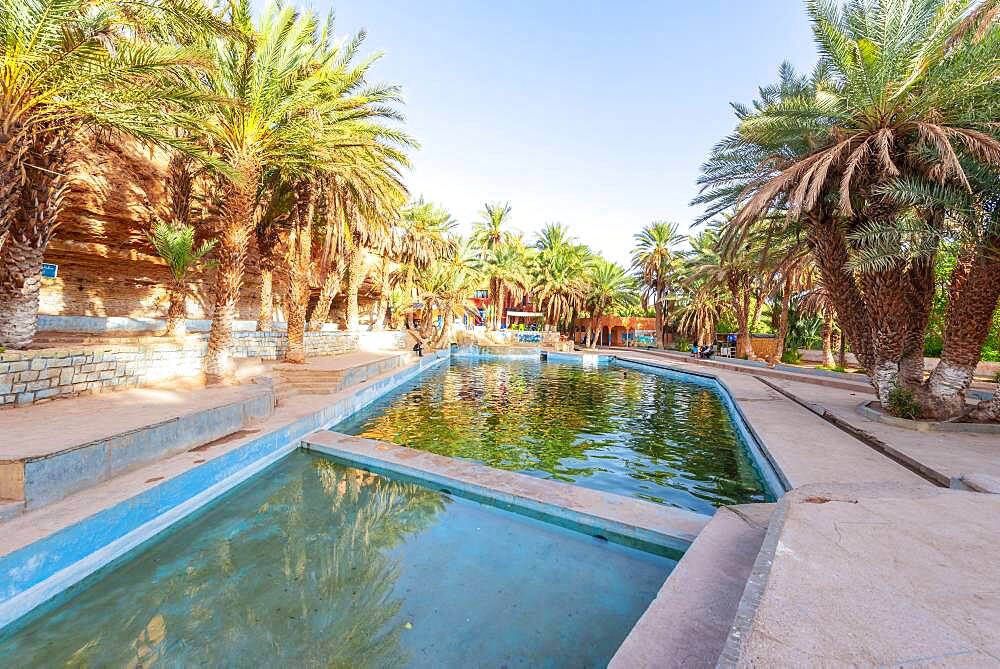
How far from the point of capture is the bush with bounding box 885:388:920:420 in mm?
8680

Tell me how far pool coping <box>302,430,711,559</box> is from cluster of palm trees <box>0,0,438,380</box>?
5435 mm

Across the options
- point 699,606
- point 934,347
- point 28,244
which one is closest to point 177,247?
point 28,244

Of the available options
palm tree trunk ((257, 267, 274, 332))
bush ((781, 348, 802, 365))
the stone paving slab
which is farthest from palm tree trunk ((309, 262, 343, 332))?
bush ((781, 348, 802, 365))

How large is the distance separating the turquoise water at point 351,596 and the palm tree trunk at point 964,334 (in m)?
8.63

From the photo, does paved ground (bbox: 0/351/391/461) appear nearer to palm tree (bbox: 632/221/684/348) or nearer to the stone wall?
the stone wall

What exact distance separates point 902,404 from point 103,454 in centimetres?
1353

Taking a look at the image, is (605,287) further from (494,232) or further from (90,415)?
(90,415)

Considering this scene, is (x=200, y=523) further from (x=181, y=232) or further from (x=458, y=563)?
(x=181, y=232)

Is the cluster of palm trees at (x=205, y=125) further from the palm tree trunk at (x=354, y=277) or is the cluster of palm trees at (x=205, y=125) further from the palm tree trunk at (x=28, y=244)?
the palm tree trunk at (x=354, y=277)

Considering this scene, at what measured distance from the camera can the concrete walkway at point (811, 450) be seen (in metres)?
5.54

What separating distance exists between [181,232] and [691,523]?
13404 mm

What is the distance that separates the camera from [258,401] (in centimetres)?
786

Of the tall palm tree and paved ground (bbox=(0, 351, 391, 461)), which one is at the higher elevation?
the tall palm tree

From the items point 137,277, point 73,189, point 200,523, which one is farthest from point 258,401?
point 137,277
